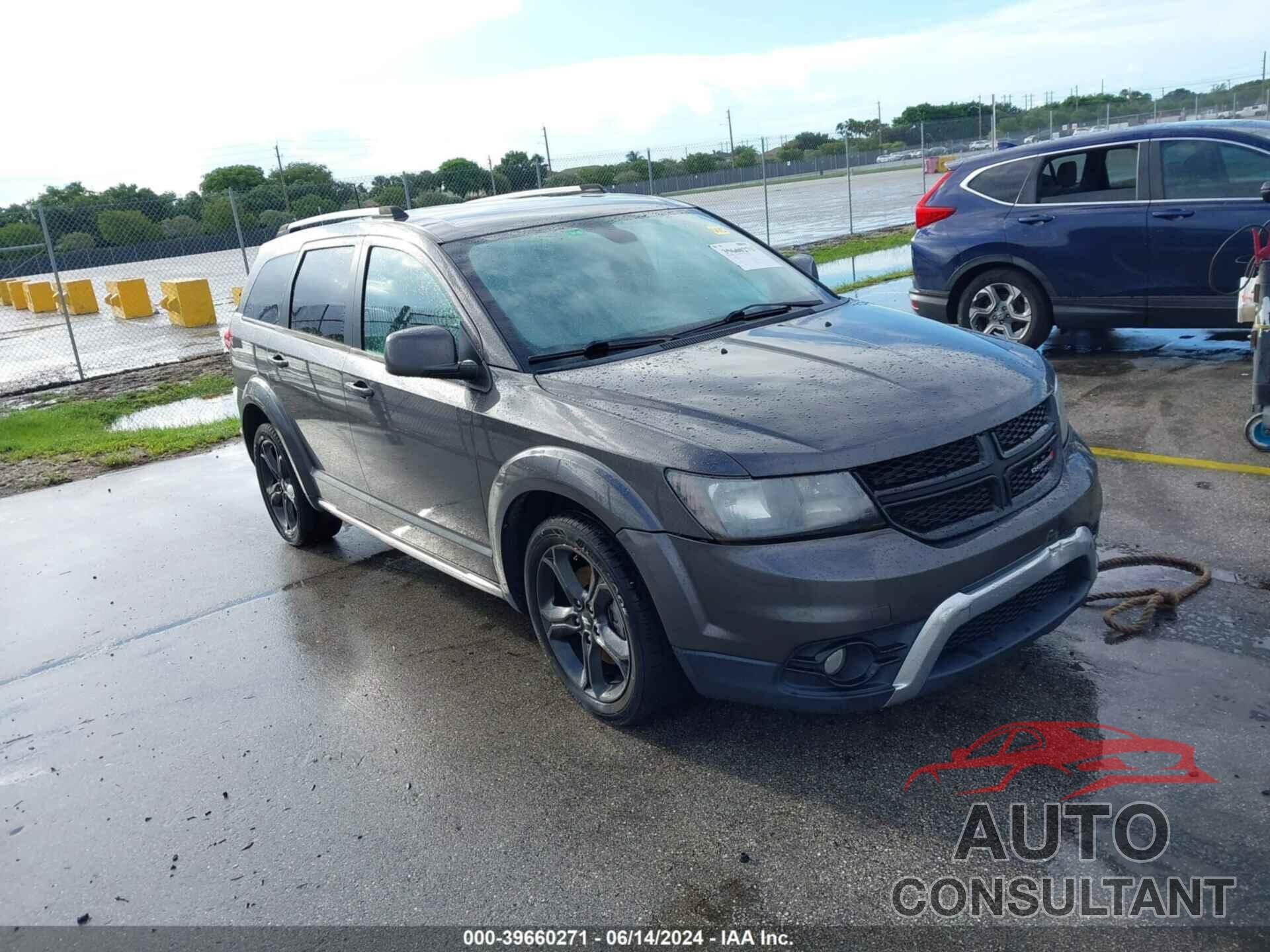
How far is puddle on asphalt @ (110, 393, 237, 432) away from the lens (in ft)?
33.6

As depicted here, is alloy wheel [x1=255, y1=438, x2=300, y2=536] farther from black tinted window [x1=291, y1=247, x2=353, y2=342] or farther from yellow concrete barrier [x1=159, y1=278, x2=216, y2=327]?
yellow concrete barrier [x1=159, y1=278, x2=216, y2=327]

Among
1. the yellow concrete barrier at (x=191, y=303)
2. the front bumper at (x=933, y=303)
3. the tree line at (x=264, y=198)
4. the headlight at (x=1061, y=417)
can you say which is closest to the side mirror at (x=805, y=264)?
the headlight at (x=1061, y=417)

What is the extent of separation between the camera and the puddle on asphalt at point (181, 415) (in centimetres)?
1024

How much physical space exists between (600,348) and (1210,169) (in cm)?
596

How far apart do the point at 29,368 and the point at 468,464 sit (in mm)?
13946

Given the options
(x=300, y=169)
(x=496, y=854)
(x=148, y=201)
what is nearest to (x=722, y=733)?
(x=496, y=854)

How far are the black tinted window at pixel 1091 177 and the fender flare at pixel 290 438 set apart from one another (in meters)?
6.07

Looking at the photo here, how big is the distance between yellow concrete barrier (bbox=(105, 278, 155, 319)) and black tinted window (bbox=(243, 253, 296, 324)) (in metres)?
17.5

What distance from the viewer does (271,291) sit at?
581cm

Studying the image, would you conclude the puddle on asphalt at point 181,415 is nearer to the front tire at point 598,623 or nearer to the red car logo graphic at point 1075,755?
the front tire at point 598,623

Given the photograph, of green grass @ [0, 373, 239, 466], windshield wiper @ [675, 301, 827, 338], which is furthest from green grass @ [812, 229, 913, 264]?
windshield wiper @ [675, 301, 827, 338]

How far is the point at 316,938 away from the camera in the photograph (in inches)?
113

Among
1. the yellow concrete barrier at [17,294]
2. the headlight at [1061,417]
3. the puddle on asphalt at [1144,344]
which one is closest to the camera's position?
the headlight at [1061,417]

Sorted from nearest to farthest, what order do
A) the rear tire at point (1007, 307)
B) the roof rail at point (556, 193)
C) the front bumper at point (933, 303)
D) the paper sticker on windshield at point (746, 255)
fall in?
the paper sticker on windshield at point (746, 255)
the roof rail at point (556, 193)
the rear tire at point (1007, 307)
the front bumper at point (933, 303)
